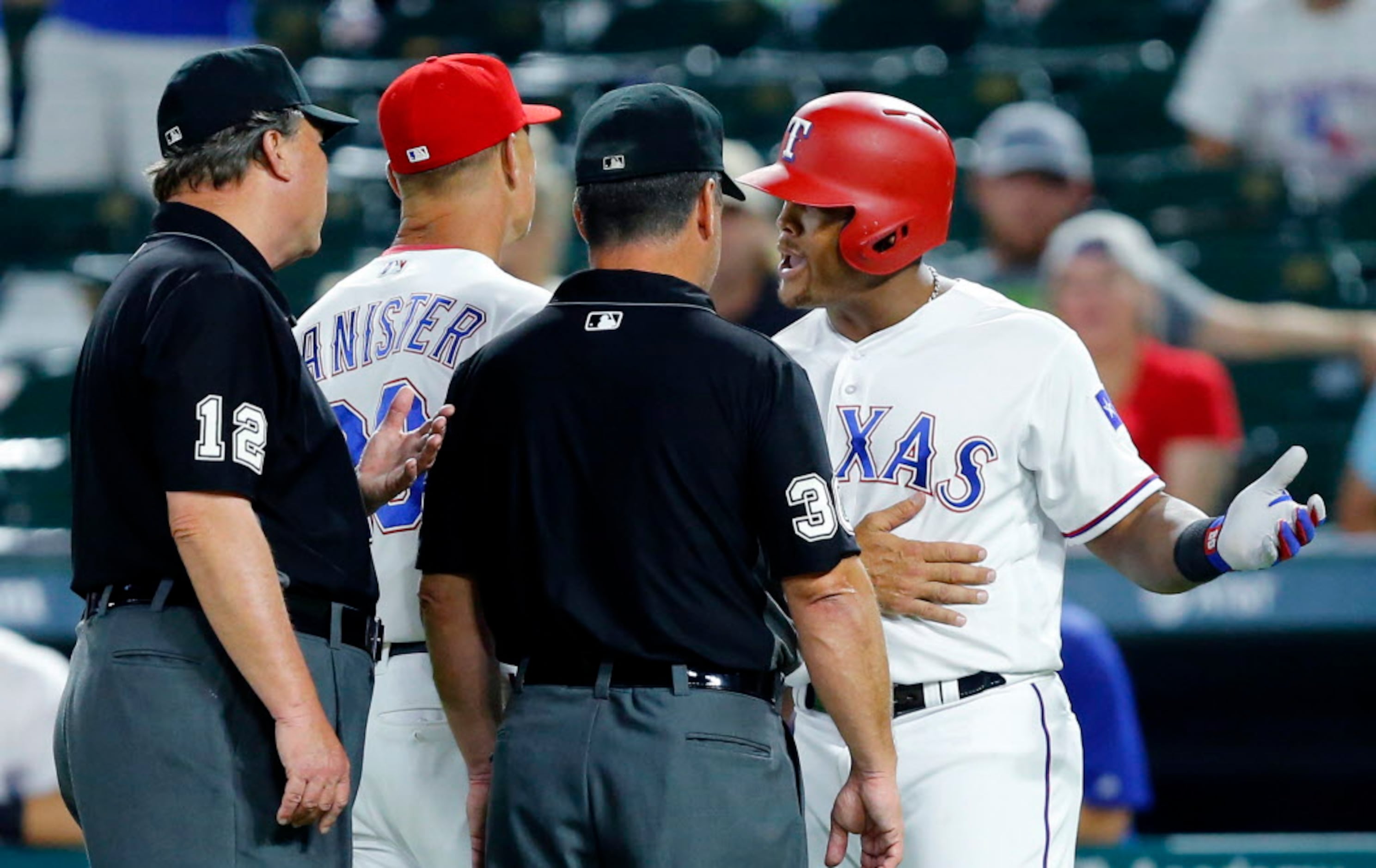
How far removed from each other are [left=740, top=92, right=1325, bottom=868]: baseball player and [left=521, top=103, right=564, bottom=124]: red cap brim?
17.6 inches

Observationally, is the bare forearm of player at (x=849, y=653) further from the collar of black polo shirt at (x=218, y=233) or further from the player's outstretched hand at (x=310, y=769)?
the collar of black polo shirt at (x=218, y=233)

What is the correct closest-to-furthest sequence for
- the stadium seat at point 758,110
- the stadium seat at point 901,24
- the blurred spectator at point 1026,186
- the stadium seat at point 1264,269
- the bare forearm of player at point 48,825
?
the bare forearm of player at point 48,825, the blurred spectator at point 1026,186, the stadium seat at point 1264,269, the stadium seat at point 758,110, the stadium seat at point 901,24

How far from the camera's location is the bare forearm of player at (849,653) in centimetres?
286

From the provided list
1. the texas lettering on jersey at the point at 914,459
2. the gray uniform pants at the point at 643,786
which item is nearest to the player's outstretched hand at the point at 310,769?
the gray uniform pants at the point at 643,786

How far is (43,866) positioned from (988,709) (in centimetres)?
274

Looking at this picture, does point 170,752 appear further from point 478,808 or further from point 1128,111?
point 1128,111

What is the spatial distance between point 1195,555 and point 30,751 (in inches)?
121

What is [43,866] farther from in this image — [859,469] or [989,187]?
[989,187]

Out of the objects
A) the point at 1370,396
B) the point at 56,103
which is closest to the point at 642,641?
the point at 1370,396

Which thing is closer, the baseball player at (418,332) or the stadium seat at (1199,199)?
the baseball player at (418,332)

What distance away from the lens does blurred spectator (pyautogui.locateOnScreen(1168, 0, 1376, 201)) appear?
23.7 feet

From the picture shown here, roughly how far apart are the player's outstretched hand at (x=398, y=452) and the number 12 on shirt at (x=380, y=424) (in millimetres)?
58

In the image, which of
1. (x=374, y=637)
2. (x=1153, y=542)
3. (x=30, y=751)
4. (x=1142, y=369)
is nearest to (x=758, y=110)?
(x=1142, y=369)

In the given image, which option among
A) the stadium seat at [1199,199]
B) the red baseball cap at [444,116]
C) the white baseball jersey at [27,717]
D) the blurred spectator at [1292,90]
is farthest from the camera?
the stadium seat at [1199,199]
